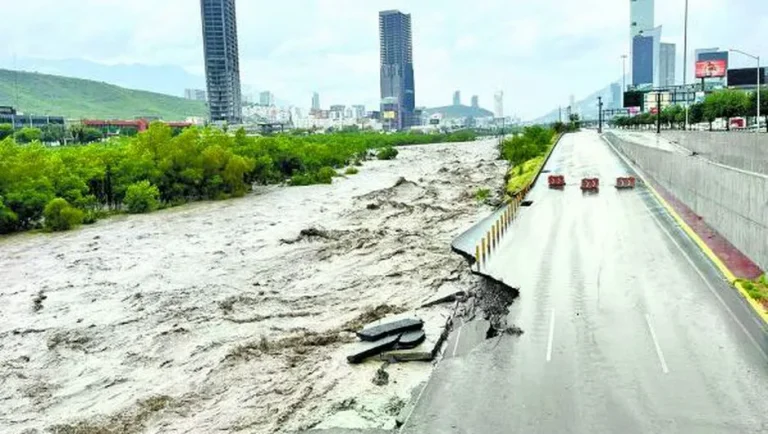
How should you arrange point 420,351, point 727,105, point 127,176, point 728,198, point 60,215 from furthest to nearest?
point 727,105 → point 127,176 → point 60,215 → point 728,198 → point 420,351

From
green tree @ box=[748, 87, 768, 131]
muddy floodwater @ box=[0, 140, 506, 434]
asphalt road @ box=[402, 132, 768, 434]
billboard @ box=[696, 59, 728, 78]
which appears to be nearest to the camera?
asphalt road @ box=[402, 132, 768, 434]

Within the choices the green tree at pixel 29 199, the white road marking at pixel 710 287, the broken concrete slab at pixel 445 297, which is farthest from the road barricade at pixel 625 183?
the green tree at pixel 29 199

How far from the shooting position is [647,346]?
60.8ft

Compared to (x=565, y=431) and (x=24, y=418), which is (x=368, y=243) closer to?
(x=24, y=418)

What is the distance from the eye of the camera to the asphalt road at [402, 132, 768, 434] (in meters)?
14.5

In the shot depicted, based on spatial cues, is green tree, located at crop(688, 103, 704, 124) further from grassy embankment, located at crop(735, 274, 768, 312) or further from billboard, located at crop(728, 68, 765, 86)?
grassy embankment, located at crop(735, 274, 768, 312)

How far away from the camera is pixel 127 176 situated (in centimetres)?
6838

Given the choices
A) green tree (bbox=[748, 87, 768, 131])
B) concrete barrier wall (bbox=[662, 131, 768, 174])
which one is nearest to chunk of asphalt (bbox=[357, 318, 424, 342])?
concrete barrier wall (bbox=[662, 131, 768, 174])

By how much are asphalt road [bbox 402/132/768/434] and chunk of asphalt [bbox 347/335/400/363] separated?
2.33 metres

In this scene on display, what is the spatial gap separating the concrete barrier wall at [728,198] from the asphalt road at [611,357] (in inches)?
69.8

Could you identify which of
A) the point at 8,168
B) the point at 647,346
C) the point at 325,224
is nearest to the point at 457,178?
the point at 325,224

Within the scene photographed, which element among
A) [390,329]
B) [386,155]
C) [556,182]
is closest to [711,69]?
[386,155]

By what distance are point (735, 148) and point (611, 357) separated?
48.1m

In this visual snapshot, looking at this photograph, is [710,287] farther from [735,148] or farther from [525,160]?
[525,160]
